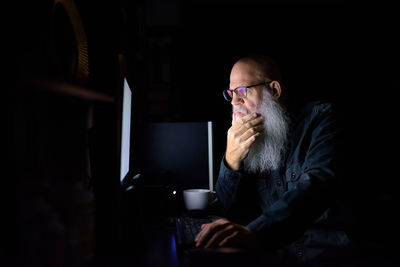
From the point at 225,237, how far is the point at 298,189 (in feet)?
1.07

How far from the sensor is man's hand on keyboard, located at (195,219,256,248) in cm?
75

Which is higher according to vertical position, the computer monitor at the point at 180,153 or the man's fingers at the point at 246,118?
the man's fingers at the point at 246,118

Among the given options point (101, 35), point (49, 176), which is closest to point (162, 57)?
point (101, 35)

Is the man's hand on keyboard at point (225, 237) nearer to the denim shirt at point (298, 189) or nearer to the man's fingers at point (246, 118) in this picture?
the denim shirt at point (298, 189)

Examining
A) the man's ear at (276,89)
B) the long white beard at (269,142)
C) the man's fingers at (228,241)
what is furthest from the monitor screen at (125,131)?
the man's ear at (276,89)

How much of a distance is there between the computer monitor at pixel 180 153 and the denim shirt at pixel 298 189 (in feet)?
0.96

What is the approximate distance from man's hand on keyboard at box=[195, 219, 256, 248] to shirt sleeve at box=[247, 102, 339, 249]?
67 mm

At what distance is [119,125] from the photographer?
715 mm

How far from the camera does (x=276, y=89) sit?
58.9 inches

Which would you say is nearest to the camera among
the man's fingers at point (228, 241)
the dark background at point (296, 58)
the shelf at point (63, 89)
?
the shelf at point (63, 89)

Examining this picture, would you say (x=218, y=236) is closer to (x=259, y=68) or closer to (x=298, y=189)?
(x=298, y=189)

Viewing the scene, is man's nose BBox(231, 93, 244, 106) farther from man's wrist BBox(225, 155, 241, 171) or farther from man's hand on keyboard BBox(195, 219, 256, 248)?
man's hand on keyboard BBox(195, 219, 256, 248)

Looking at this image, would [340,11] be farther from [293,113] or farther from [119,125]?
[119,125]

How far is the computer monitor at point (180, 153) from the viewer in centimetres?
169
